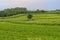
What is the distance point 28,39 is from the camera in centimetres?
A: 1602

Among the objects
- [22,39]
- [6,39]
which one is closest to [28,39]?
[22,39]

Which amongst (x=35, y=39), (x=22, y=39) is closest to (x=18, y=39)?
(x=22, y=39)

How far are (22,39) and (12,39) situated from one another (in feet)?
3.23

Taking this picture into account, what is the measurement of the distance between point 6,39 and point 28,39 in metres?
Answer: 2.16

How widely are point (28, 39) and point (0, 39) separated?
2762mm

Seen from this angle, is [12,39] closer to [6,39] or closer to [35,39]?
[6,39]

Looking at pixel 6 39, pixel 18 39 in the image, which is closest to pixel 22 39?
pixel 18 39

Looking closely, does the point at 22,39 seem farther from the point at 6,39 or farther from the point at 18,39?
the point at 6,39

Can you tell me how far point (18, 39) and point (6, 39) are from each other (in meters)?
1.18

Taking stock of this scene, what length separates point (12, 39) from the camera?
16031 millimetres

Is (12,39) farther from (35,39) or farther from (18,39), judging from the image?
(35,39)

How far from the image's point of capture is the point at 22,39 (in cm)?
1617

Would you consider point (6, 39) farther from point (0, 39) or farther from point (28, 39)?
point (28, 39)

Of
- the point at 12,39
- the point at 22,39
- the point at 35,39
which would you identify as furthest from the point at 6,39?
the point at 35,39
